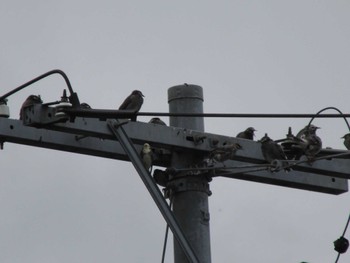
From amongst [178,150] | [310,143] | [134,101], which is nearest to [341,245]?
[310,143]

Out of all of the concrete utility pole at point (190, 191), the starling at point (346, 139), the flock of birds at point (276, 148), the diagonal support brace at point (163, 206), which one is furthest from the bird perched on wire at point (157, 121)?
the starling at point (346, 139)

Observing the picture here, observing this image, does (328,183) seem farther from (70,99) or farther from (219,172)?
(70,99)

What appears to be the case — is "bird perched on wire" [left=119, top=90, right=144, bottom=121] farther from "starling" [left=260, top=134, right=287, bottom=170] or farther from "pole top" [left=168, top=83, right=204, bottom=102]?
"starling" [left=260, top=134, right=287, bottom=170]

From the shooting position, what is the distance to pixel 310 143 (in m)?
14.5

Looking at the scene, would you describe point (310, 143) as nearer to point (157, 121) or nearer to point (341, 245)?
point (341, 245)

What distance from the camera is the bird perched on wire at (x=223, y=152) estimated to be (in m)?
13.6

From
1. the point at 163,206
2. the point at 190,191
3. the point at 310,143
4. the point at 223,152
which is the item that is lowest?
the point at 163,206

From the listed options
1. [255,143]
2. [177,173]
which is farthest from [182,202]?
[255,143]

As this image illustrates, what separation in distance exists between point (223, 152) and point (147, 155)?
758 millimetres

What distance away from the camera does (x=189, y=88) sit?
14203 mm

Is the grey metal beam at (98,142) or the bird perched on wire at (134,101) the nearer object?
the grey metal beam at (98,142)

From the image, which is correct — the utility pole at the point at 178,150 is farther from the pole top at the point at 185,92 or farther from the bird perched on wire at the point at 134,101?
the bird perched on wire at the point at 134,101

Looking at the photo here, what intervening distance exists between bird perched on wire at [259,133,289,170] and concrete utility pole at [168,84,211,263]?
67cm

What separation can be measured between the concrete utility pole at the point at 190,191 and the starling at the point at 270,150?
0.67 meters
